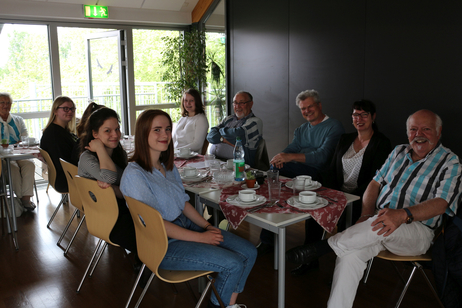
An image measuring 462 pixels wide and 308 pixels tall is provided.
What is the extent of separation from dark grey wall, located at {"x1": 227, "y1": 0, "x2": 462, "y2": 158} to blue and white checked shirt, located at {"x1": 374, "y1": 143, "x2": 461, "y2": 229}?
3.81ft

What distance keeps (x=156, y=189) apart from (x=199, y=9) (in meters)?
4.92

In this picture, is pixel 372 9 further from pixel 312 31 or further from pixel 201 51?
pixel 201 51

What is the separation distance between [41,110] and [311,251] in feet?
16.3

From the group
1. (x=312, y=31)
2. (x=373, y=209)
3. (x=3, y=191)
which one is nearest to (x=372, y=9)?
(x=312, y=31)

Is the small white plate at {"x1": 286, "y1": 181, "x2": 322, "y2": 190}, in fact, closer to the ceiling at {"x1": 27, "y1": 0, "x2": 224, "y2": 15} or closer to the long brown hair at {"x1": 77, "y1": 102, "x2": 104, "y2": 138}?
the long brown hair at {"x1": 77, "y1": 102, "x2": 104, "y2": 138}

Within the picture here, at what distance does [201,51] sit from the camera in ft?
20.4

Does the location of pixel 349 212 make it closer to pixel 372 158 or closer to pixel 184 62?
pixel 372 158

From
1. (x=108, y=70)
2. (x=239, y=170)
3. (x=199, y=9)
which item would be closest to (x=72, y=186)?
(x=239, y=170)

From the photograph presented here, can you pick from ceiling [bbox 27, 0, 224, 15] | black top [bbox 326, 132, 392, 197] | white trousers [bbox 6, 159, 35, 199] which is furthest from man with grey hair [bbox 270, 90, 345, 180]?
ceiling [bbox 27, 0, 224, 15]

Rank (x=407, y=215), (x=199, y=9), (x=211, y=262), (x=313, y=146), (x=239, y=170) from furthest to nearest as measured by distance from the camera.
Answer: (x=199, y=9)
(x=313, y=146)
(x=239, y=170)
(x=407, y=215)
(x=211, y=262)

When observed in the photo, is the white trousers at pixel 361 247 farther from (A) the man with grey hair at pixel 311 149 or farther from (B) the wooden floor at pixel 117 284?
(A) the man with grey hair at pixel 311 149

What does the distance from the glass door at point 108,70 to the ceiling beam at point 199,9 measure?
1.17 metres

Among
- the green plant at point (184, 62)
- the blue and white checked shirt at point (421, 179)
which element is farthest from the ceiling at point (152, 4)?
the blue and white checked shirt at point (421, 179)

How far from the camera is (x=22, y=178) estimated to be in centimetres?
439
